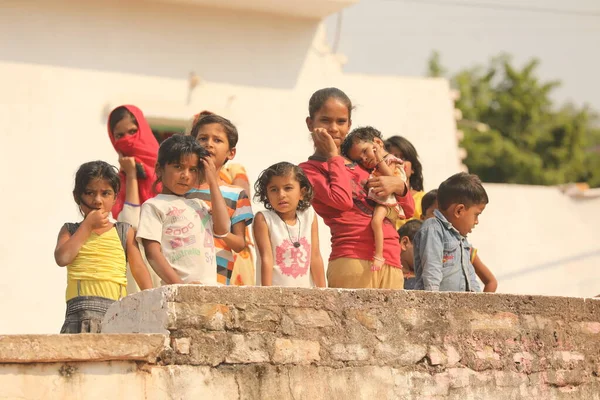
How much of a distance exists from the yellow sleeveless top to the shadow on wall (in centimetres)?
489

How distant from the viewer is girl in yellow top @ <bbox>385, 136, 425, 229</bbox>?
7.78 metres

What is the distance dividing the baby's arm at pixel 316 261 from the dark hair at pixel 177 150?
2.47ft

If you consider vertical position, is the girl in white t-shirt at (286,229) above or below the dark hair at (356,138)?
below

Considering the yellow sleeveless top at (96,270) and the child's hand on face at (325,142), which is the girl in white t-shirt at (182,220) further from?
the child's hand on face at (325,142)

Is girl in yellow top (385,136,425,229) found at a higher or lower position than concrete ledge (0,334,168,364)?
higher

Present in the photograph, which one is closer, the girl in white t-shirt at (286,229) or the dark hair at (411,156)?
the girl in white t-shirt at (286,229)

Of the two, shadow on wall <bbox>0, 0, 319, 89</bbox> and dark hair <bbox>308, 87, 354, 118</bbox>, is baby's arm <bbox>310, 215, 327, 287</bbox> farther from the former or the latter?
shadow on wall <bbox>0, 0, 319, 89</bbox>

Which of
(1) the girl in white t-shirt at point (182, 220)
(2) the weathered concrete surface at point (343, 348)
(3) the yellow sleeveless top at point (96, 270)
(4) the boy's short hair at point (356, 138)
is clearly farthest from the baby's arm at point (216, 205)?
(4) the boy's short hair at point (356, 138)

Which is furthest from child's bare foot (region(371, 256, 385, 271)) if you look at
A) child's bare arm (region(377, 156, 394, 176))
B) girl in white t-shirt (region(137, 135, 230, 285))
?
girl in white t-shirt (region(137, 135, 230, 285))

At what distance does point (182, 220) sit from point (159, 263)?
0.96 feet

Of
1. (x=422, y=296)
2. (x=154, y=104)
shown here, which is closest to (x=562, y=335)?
(x=422, y=296)

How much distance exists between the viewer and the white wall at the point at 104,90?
10023 millimetres

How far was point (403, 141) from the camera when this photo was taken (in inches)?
309

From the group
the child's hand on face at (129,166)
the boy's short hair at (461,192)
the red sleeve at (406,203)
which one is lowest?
the red sleeve at (406,203)
